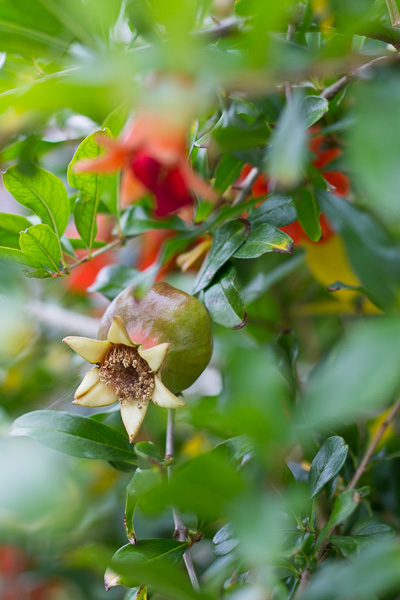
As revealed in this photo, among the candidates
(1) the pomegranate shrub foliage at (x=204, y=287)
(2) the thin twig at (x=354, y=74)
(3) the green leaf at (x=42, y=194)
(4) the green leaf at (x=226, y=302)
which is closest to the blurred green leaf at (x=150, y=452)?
(1) the pomegranate shrub foliage at (x=204, y=287)

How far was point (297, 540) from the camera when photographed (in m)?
0.42

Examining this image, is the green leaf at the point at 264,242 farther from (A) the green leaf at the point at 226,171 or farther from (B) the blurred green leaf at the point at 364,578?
(B) the blurred green leaf at the point at 364,578

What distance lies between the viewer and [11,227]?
509mm

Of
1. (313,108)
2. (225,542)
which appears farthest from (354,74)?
(225,542)

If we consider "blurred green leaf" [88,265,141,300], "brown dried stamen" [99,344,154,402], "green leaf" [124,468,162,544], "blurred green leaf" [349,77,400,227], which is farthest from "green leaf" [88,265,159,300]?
"blurred green leaf" [349,77,400,227]

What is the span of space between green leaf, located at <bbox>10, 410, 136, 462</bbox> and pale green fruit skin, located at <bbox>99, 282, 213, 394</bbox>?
7 cm

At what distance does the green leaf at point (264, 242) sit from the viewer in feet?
1.37

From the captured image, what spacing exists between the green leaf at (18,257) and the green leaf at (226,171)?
0.18 metres

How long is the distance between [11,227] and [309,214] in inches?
10.5

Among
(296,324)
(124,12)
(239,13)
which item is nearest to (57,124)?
(124,12)

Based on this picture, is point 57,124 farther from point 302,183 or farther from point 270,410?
point 270,410

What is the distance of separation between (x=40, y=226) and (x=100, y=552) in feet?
0.85

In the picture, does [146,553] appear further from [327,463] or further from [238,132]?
[238,132]

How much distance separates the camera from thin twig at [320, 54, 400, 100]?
1.30 ft
